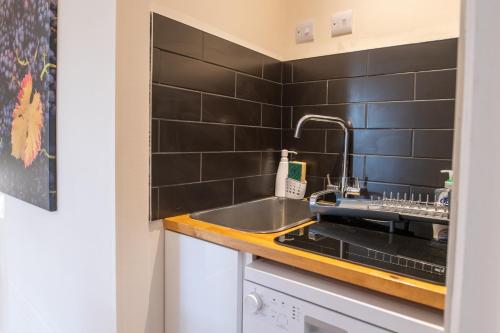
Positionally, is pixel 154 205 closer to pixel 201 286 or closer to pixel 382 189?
pixel 201 286

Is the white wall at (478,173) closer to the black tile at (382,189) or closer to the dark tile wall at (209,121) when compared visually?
the dark tile wall at (209,121)

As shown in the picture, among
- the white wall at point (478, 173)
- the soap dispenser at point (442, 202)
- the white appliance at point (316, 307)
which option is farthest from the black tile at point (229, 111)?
the white wall at point (478, 173)

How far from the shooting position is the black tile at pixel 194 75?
1.05 meters

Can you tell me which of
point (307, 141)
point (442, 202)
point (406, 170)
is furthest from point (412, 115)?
point (307, 141)

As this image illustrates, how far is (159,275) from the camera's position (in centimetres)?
107

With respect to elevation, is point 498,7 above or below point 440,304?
above

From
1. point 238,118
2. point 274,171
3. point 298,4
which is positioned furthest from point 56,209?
point 298,4

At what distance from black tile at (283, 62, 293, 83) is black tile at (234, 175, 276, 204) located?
0.47 metres

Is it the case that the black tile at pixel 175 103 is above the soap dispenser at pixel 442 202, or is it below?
above

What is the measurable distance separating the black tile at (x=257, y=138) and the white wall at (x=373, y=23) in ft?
1.24

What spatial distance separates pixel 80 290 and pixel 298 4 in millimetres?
1477

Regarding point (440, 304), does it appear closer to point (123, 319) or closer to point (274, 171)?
point (123, 319)

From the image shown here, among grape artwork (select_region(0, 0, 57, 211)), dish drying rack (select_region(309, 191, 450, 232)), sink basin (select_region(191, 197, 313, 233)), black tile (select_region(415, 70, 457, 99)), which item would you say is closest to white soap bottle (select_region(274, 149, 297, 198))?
sink basin (select_region(191, 197, 313, 233))

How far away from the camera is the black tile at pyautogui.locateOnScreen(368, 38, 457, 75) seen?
1116 millimetres
